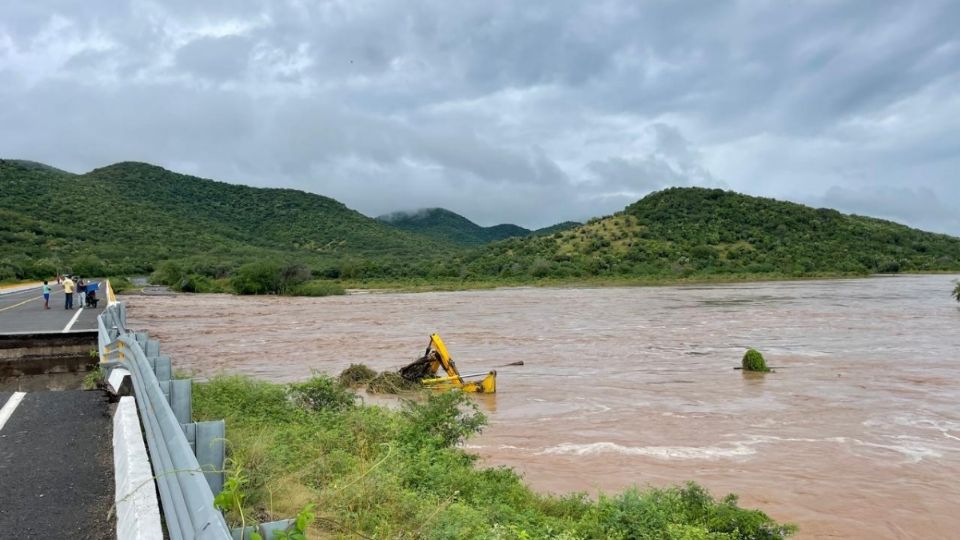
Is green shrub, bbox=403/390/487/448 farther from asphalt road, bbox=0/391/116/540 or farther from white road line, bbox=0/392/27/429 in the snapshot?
white road line, bbox=0/392/27/429

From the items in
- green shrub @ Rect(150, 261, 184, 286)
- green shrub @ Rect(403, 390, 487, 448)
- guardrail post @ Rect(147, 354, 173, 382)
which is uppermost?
green shrub @ Rect(150, 261, 184, 286)

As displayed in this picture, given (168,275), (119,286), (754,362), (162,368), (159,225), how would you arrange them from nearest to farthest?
1. (162,368)
2. (754,362)
3. (119,286)
4. (168,275)
5. (159,225)

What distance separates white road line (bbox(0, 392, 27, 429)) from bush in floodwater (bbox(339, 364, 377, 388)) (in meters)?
8.66

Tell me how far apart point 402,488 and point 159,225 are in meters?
115

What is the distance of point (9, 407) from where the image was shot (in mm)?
7832

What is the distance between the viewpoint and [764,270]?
81438 mm

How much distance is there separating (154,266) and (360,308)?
169 ft

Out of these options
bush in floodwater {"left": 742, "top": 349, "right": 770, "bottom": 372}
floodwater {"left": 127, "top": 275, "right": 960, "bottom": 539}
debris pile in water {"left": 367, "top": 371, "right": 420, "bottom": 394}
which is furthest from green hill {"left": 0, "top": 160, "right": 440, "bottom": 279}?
bush in floodwater {"left": 742, "top": 349, "right": 770, "bottom": 372}

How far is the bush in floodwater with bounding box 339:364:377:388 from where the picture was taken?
660 inches

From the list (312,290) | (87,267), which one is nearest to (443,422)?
(312,290)

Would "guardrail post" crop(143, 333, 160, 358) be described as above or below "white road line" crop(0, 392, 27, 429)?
above

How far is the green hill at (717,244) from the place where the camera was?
3302 inches

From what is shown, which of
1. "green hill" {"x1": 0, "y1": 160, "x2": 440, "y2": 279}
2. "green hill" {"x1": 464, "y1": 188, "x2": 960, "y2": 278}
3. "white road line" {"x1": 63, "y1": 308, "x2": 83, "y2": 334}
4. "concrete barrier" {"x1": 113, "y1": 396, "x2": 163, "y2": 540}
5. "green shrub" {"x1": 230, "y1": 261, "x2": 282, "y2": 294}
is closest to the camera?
"concrete barrier" {"x1": 113, "y1": 396, "x2": 163, "y2": 540}

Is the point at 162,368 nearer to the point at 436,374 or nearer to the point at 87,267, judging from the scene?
the point at 436,374
